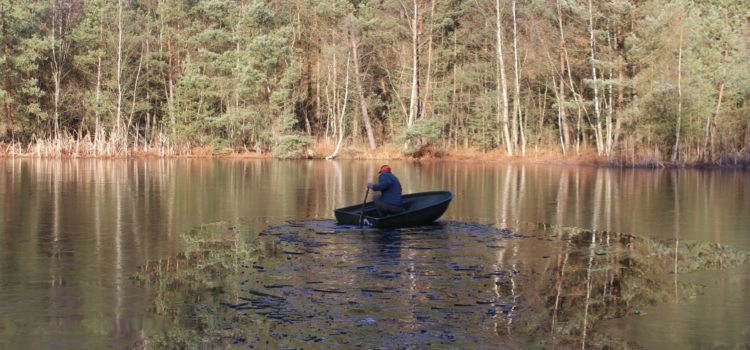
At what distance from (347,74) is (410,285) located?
37.2 metres

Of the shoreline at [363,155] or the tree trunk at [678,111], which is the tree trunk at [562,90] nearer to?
the shoreline at [363,155]

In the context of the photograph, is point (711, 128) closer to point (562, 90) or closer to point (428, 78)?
point (562, 90)

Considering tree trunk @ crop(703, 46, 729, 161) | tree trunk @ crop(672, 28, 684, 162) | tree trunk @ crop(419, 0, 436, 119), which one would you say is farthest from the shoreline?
tree trunk @ crop(703, 46, 729, 161)

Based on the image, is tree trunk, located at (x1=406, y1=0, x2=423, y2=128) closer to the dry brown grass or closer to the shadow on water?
the dry brown grass

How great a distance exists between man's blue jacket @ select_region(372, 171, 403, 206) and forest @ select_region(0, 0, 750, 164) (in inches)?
1013

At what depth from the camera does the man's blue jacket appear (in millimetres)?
17672

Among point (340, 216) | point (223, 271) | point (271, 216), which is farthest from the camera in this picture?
point (271, 216)

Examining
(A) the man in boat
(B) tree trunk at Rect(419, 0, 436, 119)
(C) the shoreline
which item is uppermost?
(B) tree trunk at Rect(419, 0, 436, 119)

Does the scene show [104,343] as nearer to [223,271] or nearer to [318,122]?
[223,271]

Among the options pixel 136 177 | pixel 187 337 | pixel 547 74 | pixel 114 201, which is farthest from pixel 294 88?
pixel 187 337

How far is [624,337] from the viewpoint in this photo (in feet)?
29.5

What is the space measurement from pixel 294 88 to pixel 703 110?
2656 cm

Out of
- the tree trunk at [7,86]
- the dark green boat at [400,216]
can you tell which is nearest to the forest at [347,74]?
the tree trunk at [7,86]

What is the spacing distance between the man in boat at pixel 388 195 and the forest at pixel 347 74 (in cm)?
2574
